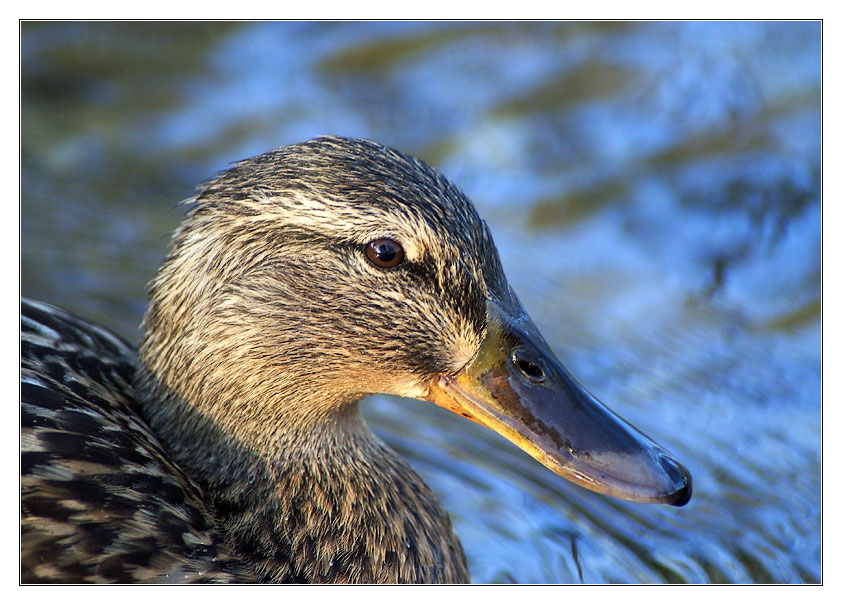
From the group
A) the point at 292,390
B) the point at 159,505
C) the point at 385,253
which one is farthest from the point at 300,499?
the point at 385,253

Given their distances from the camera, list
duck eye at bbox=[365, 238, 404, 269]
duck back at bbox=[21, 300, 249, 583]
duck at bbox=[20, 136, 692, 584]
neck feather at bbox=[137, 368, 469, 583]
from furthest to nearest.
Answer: neck feather at bbox=[137, 368, 469, 583] < duck eye at bbox=[365, 238, 404, 269] < duck at bbox=[20, 136, 692, 584] < duck back at bbox=[21, 300, 249, 583]

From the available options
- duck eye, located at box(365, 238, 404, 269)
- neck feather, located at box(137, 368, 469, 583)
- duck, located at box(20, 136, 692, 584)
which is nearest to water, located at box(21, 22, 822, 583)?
neck feather, located at box(137, 368, 469, 583)

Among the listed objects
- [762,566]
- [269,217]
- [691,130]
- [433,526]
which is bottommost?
[433,526]

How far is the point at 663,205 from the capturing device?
6855mm

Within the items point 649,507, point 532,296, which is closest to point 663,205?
point 532,296

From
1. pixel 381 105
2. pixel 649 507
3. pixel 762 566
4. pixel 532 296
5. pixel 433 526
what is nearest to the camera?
pixel 433 526

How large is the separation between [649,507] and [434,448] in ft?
→ 3.36

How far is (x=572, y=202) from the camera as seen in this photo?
22.8 ft

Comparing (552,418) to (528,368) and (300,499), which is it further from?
(300,499)

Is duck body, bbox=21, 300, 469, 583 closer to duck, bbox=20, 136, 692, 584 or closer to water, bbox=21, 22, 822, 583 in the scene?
duck, bbox=20, 136, 692, 584

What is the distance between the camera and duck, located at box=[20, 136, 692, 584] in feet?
11.8

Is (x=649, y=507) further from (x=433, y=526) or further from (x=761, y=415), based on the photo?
(x=433, y=526)

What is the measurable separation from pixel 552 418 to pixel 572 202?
135 inches

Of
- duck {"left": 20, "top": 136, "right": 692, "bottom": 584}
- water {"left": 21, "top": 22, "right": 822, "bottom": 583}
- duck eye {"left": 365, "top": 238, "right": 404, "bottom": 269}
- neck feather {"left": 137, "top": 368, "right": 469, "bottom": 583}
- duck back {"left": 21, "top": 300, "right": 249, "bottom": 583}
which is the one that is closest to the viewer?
duck back {"left": 21, "top": 300, "right": 249, "bottom": 583}
